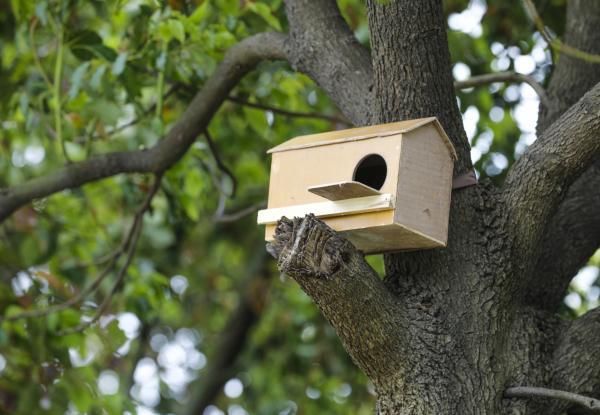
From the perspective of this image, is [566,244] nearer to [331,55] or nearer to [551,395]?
[551,395]

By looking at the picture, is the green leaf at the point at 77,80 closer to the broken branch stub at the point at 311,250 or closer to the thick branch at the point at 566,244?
the broken branch stub at the point at 311,250

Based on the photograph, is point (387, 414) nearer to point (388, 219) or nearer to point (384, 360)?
point (384, 360)

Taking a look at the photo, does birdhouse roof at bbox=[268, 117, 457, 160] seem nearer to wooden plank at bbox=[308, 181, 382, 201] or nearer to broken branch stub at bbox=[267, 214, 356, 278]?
wooden plank at bbox=[308, 181, 382, 201]

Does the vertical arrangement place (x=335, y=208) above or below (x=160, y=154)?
above

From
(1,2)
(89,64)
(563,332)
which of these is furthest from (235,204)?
(563,332)

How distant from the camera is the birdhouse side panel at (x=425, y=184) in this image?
238 centimetres

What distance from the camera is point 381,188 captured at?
97.0 inches

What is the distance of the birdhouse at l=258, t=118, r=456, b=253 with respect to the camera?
2.38 meters

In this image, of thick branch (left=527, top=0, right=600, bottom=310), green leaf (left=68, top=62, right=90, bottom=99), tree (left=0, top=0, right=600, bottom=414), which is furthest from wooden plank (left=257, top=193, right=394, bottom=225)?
green leaf (left=68, top=62, right=90, bottom=99)

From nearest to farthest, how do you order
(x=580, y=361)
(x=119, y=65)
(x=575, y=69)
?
(x=580, y=361), (x=575, y=69), (x=119, y=65)

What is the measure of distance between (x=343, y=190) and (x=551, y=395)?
66 centimetres

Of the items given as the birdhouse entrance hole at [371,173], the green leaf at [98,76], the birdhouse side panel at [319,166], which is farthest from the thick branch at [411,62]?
the green leaf at [98,76]

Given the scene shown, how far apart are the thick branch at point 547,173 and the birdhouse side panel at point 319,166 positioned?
32cm

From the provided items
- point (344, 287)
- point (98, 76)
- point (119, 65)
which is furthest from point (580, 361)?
point (98, 76)
